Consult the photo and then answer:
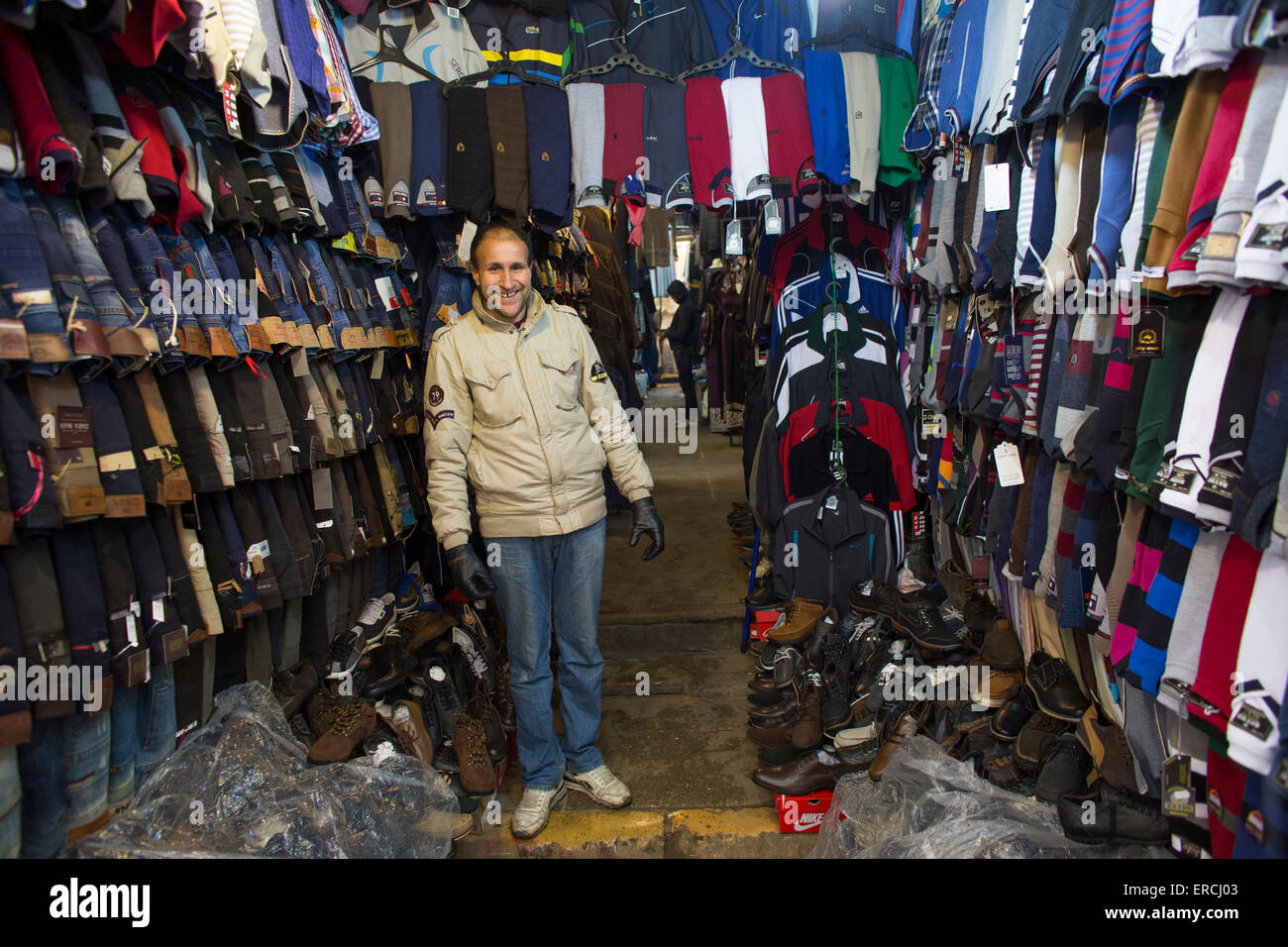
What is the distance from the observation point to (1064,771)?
2.06 metres

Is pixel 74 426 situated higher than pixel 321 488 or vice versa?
pixel 74 426

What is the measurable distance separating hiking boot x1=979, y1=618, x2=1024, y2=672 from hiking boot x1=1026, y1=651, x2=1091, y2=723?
174 millimetres

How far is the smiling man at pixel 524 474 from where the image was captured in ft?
7.90

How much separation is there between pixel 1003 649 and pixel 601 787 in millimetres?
1417

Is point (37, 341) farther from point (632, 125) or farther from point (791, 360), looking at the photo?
point (791, 360)

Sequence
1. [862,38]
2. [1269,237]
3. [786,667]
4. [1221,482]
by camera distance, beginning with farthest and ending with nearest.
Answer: [862,38]
[786,667]
[1221,482]
[1269,237]

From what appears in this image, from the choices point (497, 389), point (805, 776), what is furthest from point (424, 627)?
point (805, 776)

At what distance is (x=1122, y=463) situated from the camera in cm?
179

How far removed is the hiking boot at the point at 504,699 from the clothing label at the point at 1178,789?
2.04m

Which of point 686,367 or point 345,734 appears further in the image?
point 686,367

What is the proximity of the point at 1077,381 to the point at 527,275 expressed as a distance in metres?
1.60

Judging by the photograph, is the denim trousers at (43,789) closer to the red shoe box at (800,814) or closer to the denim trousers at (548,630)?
the denim trousers at (548,630)
